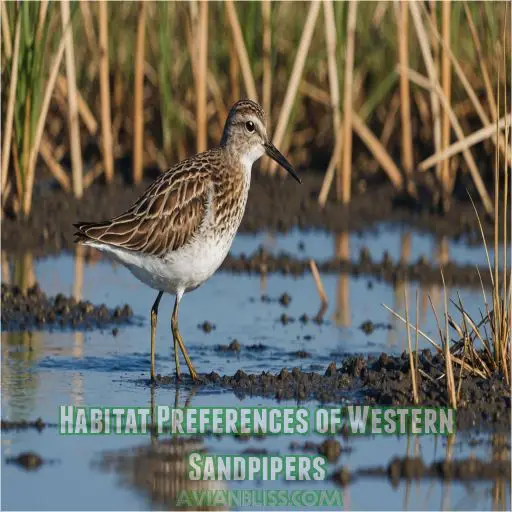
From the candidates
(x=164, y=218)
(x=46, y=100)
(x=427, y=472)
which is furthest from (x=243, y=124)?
(x=46, y=100)

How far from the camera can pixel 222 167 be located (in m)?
9.80

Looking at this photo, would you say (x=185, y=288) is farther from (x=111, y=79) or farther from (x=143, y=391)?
(x=111, y=79)

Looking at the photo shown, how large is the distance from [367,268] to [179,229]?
4.51 m

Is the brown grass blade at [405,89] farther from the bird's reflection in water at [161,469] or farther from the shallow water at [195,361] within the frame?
the bird's reflection in water at [161,469]

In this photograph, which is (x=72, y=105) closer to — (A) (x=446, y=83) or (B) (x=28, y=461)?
(A) (x=446, y=83)

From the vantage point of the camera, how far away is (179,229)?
942 cm

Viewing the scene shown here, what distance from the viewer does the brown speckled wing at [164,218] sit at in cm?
940

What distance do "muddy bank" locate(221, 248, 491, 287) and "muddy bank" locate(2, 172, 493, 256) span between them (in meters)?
1.66

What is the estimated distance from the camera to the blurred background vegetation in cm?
1389

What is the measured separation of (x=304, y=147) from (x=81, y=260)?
230 inches

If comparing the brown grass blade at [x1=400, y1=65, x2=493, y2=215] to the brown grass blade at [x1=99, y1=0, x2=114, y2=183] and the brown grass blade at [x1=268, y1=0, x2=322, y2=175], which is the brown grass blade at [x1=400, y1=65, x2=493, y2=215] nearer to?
the brown grass blade at [x1=268, y1=0, x2=322, y2=175]

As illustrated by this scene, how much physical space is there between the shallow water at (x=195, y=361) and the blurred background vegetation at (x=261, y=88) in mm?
1571

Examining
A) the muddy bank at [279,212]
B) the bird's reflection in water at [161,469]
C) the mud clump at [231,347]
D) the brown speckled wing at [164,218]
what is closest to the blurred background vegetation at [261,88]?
the muddy bank at [279,212]

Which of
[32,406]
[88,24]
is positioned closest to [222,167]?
[32,406]
